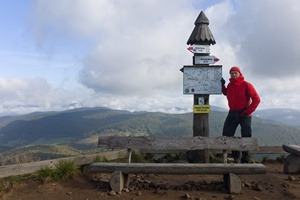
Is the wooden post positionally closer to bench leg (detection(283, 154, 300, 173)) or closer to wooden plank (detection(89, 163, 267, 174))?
bench leg (detection(283, 154, 300, 173))

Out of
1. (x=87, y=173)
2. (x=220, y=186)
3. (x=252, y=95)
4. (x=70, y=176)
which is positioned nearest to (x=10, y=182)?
(x=70, y=176)

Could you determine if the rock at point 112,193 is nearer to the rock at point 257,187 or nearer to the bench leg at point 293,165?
the rock at point 257,187

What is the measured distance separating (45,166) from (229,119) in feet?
15.7

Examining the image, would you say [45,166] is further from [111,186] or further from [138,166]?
[138,166]

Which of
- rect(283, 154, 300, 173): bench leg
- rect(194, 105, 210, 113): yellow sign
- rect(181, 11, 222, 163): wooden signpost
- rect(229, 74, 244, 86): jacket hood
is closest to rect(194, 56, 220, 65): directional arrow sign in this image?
rect(181, 11, 222, 163): wooden signpost

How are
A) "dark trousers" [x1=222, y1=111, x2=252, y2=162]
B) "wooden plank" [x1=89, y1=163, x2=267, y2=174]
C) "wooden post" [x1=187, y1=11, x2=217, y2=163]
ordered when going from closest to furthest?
"wooden plank" [x1=89, y1=163, x2=267, y2=174] → "dark trousers" [x1=222, y1=111, x2=252, y2=162] → "wooden post" [x1=187, y1=11, x2=217, y2=163]

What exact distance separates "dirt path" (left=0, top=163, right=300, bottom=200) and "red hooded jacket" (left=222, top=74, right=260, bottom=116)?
1779mm

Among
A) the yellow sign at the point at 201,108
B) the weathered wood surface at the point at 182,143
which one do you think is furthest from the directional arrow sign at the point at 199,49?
the weathered wood surface at the point at 182,143

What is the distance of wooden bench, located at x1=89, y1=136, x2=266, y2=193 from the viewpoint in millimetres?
5680

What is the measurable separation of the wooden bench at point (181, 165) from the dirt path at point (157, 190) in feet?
0.90

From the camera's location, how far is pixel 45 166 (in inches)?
256

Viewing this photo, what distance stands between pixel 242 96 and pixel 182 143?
94.4 inches

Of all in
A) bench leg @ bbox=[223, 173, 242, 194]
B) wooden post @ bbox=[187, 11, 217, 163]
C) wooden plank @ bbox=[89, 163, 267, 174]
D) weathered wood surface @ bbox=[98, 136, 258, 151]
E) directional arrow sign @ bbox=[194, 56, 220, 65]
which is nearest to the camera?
wooden plank @ bbox=[89, 163, 267, 174]

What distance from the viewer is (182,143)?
6.21 metres
